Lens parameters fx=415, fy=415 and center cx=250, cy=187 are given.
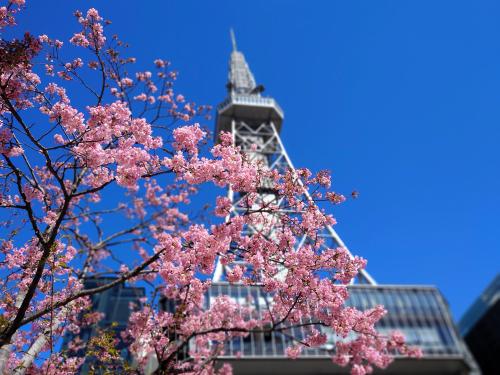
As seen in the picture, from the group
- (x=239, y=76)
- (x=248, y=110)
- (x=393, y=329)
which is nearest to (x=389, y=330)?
(x=393, y=329)

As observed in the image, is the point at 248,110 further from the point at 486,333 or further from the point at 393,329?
the point at 486,333

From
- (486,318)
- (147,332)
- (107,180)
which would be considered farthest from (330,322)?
(486,318)

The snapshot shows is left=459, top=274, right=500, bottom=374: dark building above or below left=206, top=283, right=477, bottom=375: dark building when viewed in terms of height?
above

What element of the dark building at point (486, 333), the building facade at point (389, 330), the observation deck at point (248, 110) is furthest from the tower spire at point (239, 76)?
the dark building at point (486, 333)

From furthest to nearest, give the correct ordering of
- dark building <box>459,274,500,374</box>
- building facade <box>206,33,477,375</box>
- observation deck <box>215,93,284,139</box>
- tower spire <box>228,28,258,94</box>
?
1. tower spire <box>228,28,258,94</box>
2. observation deck <box>215,93,284,139</box>
3. dark building <box>459,274,500,374</box>
4. building facade <box>206,33,477,375</box>

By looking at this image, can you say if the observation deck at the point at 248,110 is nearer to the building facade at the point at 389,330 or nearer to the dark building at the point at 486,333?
the building facade at the point at 389,330

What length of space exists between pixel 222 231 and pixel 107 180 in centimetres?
193

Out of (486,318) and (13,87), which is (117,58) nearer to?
(13,87)

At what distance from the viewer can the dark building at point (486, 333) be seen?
44.9 meters

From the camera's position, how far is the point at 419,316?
27.2 meters

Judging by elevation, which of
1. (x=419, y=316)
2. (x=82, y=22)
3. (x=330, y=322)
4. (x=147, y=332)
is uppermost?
(x=419, y=316)

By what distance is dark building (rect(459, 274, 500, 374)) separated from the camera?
4491 cm

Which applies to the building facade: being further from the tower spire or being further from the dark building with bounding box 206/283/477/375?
the tower spire

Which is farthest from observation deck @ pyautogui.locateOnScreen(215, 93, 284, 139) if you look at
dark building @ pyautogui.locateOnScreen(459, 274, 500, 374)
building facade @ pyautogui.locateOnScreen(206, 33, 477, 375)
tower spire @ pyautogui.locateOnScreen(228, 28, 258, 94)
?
dark building @ pyautogui.locateOnScreen(459, 274, 500, 374)
